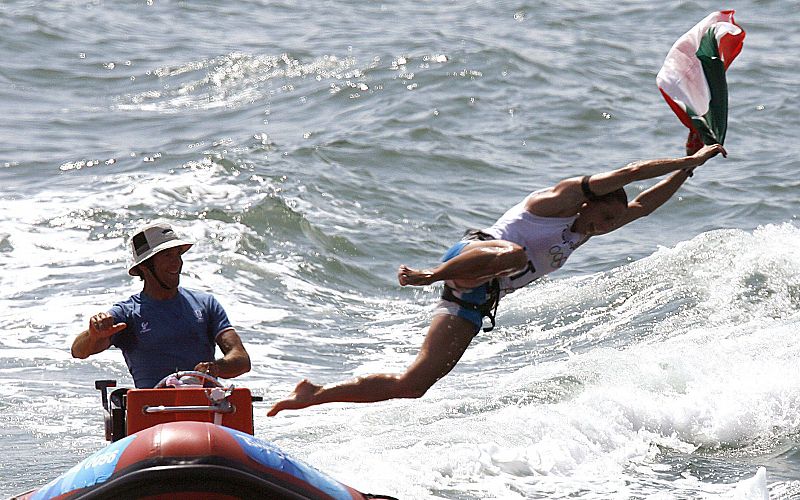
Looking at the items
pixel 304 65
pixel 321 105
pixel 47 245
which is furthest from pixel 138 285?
pixel 304 65

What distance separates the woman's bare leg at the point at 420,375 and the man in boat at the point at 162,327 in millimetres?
636

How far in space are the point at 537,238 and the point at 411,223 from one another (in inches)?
313

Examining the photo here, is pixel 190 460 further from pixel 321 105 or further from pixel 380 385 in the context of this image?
pixel 321 105

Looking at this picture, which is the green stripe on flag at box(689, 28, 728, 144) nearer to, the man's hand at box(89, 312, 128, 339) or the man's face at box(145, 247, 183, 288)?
the man's face at box(145, 247, 183, 288)

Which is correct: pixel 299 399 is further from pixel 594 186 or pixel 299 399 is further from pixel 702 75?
pixel 702 75

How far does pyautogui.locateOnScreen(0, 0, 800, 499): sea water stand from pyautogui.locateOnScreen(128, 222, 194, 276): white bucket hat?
1.80 meters

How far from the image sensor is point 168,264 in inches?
251

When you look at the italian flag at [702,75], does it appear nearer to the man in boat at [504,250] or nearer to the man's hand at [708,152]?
the man's hand at [708,152]

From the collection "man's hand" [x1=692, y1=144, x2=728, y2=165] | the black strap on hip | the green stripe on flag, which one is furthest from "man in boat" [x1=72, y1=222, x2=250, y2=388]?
the green stripe on flag

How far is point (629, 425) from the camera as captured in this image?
8.32 m

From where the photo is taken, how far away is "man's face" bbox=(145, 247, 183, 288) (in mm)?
6348

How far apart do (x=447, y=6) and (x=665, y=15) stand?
4.35 m

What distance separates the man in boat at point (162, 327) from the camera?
20.5 feet

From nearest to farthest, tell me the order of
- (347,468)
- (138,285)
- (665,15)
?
→ (347,468) → (138,285) → (665,15)
